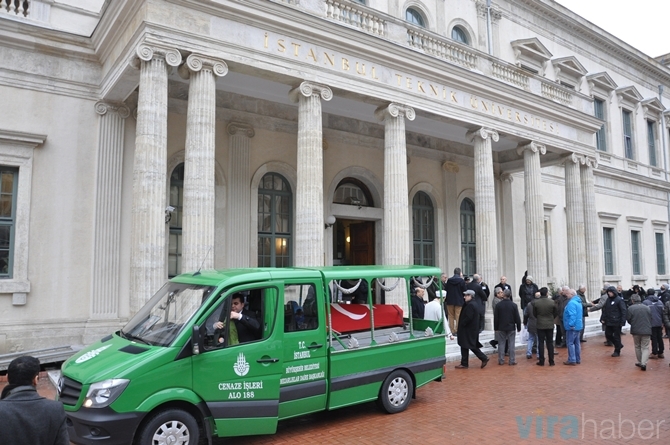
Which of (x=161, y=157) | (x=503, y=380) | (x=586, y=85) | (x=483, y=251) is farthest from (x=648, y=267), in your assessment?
(x=161, y=157)

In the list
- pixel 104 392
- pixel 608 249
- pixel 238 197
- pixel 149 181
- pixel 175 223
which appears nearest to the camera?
pixel 104 392

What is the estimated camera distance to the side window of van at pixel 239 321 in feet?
19.3

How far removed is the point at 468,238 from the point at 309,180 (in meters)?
10.8

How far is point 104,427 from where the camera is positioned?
500 centimetres

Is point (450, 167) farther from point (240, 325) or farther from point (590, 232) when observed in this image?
point (240, 325)

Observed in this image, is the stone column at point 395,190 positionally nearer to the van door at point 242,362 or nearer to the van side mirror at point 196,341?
the van door at point 242,362

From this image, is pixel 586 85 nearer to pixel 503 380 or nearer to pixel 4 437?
pixel 503 380

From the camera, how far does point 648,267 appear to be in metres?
27.7

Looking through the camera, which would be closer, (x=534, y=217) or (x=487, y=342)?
(x=487, y=342)

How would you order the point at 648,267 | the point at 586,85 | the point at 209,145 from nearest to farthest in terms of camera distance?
1. the point at 209,145
2. the point at 586,85
3. the point at 648,267

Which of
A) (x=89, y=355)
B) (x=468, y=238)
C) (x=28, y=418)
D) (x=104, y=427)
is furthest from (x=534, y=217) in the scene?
(x=28, y=418)

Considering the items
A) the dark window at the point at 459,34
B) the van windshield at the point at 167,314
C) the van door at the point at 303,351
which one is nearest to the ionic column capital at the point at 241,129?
the van windshield at the point at 167,314

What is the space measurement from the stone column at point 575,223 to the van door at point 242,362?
50.2 feet

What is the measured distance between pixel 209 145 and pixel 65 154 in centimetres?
419
